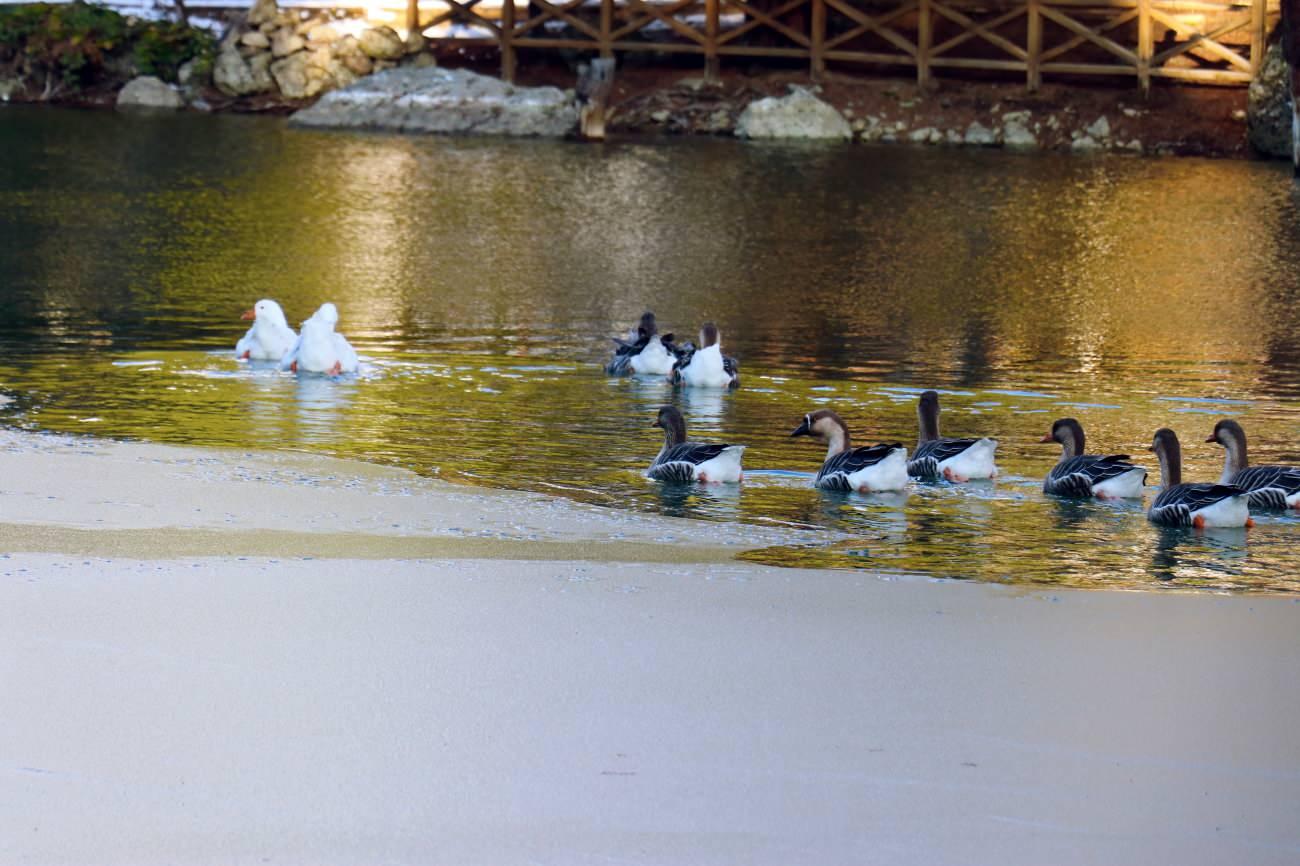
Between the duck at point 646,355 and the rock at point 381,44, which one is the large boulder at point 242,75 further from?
the duck at point 646,355

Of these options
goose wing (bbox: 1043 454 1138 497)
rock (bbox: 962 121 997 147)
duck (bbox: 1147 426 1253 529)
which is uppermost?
rock (bbox: 962 121 997 147)

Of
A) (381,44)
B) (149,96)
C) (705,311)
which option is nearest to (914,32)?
(381,44)

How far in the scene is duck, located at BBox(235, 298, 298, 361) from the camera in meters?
14.4

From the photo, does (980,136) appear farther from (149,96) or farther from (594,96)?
(149,96)

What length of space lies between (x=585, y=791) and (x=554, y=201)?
70.0 feet

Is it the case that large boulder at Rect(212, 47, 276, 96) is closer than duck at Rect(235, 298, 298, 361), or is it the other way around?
duck at Rect(235, 298, 298, 361)

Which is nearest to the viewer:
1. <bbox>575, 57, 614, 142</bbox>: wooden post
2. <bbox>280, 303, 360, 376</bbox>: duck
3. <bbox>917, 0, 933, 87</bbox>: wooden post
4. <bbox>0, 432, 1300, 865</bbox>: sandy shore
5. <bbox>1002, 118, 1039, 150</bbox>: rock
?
<bbox>0, 432, 1300, 865</bbox>: sandy shore

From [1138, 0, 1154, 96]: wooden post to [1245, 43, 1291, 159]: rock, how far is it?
2736 mm

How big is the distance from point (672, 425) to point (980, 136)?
88.7 ft

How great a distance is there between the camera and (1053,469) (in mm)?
10852

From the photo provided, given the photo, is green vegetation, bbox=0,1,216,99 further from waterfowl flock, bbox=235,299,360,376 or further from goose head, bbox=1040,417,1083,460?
goose head, bbox=1040,417,1083,460

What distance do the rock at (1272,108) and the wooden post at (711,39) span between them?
10.4m

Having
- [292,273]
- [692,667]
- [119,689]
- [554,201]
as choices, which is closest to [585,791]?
[692,667]

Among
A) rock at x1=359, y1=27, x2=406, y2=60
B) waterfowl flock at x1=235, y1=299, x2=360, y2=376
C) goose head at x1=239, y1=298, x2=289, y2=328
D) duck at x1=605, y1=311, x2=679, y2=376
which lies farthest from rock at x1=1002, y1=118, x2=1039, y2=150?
goose head at x1=239, y1=298, x2=289, y2=328
